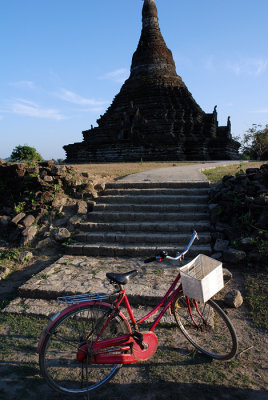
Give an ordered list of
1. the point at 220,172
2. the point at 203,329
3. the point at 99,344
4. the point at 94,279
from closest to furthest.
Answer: the point at 99,344 → the point at 203,329 → the point at 94,279 → the point at 220,172

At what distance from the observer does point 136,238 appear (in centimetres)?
551

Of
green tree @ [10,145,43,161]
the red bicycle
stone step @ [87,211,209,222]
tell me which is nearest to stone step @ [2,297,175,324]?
the red bicycle

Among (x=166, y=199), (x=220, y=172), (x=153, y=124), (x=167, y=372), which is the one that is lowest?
(x=167, y=372)

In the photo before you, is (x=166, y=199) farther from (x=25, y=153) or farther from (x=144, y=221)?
(x=25, y=153)

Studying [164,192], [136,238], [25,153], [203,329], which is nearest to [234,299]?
[203,329]

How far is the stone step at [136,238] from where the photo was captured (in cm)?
543

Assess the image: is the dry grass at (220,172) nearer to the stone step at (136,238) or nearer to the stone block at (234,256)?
the stone step at (136,238)

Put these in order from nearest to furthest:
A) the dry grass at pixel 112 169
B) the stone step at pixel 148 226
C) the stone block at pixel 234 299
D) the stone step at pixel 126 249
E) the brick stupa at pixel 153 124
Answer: the stone block at pixel 234 299 < the stone step at pixel 126 249 < the stone step at pixel 148 226 < the dry grass at pixel 112 169 < the brick stupa at pixel 153 124

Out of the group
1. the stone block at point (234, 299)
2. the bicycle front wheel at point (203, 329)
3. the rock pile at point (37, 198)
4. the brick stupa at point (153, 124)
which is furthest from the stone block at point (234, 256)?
the brick stupa at point (153, 124)

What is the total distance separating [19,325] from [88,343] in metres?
1.30

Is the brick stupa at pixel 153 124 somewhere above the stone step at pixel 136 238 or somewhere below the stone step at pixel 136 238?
above

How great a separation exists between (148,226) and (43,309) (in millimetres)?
2897

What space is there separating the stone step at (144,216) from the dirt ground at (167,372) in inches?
122

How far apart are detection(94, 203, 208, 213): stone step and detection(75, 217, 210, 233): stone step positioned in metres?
0.50
